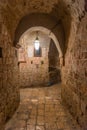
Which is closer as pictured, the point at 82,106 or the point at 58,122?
the point at 82,106

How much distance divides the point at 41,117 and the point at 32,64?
11.7ft

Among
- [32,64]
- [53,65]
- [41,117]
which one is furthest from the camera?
[53,65]

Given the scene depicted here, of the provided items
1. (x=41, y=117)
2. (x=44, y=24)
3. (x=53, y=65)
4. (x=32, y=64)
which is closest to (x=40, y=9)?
(x=44, y=24)

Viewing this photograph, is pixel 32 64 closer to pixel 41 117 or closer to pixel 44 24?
pixel 44 24

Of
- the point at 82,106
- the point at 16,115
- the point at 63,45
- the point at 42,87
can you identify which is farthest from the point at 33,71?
the point at 82,106

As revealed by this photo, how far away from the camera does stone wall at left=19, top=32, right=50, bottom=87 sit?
22.0 feet

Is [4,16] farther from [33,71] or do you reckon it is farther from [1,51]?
[33,71]

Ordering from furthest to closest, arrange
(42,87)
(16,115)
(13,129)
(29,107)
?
1. (42,87)
2. (29,107)
3. (16,115)
4. (13,129)

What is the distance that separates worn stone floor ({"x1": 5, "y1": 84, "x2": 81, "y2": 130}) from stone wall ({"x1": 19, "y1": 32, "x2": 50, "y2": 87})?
6.73 ft

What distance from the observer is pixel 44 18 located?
14.5 ft

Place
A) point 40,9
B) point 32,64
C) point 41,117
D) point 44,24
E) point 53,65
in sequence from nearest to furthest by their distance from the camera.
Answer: point 41,117
point 40,9
point 44,24
point 32,64
point 53,65

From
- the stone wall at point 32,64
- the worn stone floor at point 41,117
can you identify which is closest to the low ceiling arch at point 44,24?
the worn stone floor at point 41,117

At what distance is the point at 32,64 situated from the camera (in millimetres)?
6871

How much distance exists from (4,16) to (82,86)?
184 centimetres
